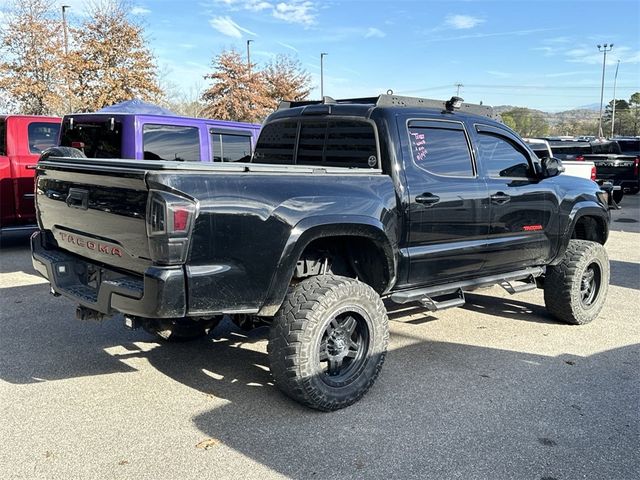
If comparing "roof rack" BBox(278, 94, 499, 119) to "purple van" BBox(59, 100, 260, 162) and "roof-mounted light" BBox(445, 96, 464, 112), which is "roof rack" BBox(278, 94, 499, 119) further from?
"purple van" BBox(59, 100, 260, 162)

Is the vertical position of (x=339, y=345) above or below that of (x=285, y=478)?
above

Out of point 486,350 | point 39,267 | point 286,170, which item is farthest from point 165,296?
point 486,350

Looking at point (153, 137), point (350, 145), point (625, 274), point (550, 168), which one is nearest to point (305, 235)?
point (350, 145)

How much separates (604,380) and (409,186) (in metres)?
2.10

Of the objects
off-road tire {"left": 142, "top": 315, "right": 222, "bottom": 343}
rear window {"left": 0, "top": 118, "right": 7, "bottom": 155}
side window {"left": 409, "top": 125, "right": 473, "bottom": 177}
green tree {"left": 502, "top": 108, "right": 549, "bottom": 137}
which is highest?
green tree {"left": 502, "top": 108, "right": 549, "bottom": 137}

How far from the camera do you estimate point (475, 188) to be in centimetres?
462

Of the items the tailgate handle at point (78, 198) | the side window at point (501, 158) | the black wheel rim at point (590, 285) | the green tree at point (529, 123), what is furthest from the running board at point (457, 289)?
the green tree at point (529, 123)

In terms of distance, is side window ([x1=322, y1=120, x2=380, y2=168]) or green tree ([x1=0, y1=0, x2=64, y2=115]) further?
green tree ([x1=0, y1=0, x2=64, y2=115])

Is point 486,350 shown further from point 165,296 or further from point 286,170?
point 165,296

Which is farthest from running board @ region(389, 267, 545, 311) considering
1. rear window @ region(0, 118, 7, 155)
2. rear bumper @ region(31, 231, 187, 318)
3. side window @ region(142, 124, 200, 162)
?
rear window @ region(0, 118, 7, 155)

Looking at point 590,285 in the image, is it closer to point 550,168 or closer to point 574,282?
point 574,282

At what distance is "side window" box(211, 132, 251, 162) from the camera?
8.13 metres

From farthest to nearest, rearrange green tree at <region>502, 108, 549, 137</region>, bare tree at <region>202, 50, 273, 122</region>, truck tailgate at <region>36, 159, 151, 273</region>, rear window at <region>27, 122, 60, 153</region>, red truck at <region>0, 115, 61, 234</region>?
green tree at <region>502, 108, 549, 137</region> < bare tree at <region>202, 50, 273, 122</region> < rear window at <region>27, 122, 60, 153</region> < red truck at <region>0, 115, 61, 234</region> < truck tailgate at <region>36, 159, 151, 273</region>

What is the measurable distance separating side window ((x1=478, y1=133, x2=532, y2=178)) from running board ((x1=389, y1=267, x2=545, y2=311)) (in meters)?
0.90
